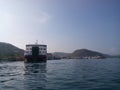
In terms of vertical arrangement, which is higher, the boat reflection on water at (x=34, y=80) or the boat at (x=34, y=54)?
the boat at (x=34, y=54)

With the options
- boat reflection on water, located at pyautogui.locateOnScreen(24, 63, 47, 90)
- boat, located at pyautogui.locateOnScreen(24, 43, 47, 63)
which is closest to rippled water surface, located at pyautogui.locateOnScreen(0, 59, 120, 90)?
boat reflection on water, located at pyautogui.locateOnScreen(24, 63, 47, 90)

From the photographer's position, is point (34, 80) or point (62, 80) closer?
point (62, 80)

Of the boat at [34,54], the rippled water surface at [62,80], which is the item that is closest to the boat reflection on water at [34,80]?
the rippled water surface at [62,80]

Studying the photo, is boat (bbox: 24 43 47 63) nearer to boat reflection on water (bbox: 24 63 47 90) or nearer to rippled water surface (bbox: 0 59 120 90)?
rippled water surface (bbox: 0 59 120 90)

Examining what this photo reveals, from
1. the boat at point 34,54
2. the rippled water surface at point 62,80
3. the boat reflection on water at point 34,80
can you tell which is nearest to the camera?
the rippled water surface at point 62,80

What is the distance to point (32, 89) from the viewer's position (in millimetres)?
15125

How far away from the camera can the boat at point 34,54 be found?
90438mm

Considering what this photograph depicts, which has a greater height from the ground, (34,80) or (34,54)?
(34,54)

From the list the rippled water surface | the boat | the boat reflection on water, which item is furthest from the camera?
the boat

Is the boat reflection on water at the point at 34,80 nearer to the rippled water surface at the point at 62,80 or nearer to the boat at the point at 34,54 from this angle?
the rippled water surface at the point at 62,80

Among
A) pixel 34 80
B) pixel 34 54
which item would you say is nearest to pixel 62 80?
pixel 34 80

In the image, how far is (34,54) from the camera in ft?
299

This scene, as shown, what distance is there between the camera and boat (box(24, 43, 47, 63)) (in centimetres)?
9044

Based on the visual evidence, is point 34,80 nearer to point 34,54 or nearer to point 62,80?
point 62,80
